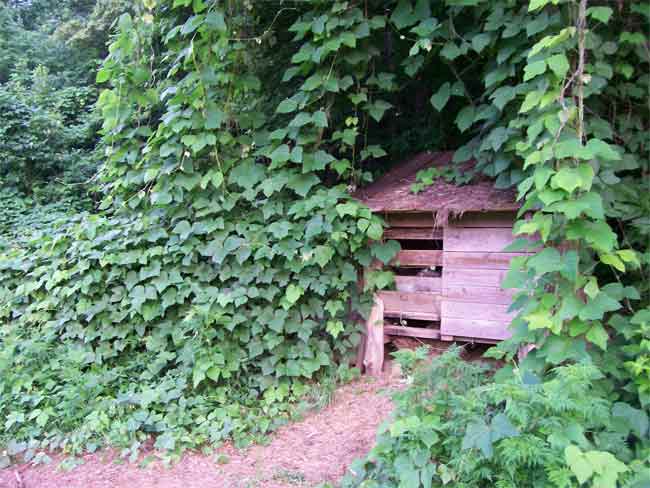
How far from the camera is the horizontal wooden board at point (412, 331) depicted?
4.20 m

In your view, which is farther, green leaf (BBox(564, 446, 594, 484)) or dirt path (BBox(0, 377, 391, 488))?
dirt path (BBox(0, 377, 391, 488))

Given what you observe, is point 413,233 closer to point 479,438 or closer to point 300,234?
point 300,234

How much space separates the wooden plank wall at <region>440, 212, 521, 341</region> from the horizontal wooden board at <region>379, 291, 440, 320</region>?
0.39ft

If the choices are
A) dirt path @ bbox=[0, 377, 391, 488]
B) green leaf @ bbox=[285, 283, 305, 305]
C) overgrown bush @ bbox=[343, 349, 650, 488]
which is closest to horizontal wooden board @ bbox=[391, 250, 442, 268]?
green leaf @ bbox=[285, 283, 305, 305]

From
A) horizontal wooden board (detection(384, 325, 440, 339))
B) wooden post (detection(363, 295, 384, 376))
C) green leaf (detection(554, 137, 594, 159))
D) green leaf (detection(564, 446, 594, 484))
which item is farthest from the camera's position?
wooden post (detection(363, 295, 384, 376))

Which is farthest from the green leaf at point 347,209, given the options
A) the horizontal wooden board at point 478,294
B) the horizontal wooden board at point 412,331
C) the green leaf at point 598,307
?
the green leaf at point 598,307

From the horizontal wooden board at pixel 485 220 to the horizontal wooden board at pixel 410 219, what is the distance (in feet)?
0.80

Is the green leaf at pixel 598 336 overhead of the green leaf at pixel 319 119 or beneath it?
beneath

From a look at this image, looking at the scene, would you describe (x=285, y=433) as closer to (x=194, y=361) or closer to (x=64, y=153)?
(x=194, y=361)

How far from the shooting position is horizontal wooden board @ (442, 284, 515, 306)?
12.3 ft

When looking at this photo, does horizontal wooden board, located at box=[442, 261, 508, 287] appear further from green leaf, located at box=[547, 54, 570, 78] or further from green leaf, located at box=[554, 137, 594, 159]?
green leaf, located at box=[547, 54, 570, 78]

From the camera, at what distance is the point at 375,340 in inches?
170

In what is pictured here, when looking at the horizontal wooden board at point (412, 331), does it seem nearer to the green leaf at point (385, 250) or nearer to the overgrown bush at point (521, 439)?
the green leaf at point (385, 250)

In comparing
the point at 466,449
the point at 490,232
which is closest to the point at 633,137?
the point at 490,232
